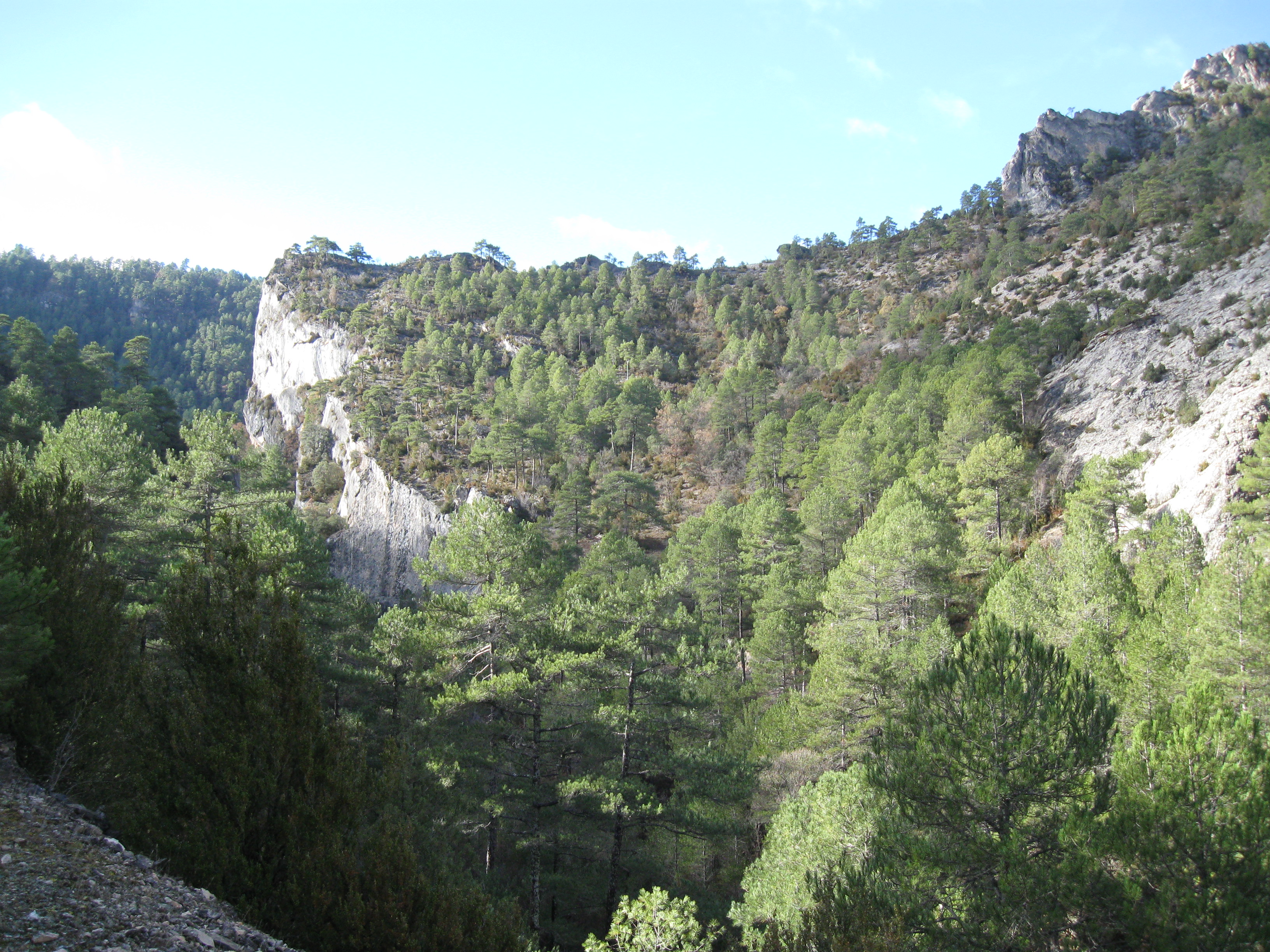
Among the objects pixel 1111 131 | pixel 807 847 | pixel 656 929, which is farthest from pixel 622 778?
pixel 1111 131

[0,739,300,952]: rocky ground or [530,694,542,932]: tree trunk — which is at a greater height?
[0,739,300,952]: rocky ground

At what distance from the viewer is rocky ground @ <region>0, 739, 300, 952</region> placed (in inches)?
210

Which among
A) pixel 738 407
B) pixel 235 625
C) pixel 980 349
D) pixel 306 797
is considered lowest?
pixel 306 797

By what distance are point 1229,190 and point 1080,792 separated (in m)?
71.9

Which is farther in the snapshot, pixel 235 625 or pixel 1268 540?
pixel 1268 540

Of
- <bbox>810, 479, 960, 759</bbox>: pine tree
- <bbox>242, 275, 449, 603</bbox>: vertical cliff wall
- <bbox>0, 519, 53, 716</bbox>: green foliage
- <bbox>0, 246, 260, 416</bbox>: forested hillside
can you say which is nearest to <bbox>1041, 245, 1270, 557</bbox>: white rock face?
<bbox>810, 479, 960, 759</bbox>: pine tree

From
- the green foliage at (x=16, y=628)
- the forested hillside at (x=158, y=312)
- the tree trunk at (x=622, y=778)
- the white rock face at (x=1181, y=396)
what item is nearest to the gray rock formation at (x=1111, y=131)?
the white rock face at (x=1181, y=396)

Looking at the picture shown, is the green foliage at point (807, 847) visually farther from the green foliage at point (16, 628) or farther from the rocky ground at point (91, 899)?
the green foliage at point (16, 628)

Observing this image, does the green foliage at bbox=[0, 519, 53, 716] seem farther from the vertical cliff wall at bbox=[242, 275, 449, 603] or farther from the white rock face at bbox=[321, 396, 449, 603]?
the white rock face at bbox=[321, 396, 449, 603]

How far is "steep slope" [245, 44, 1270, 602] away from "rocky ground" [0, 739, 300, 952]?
31445mm

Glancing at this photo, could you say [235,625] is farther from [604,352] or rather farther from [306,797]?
[604,352]

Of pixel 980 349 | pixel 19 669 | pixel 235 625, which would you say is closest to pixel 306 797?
pixel 235 625

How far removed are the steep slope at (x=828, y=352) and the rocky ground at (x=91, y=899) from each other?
103ft

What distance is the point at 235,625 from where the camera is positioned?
8391 millimetres
